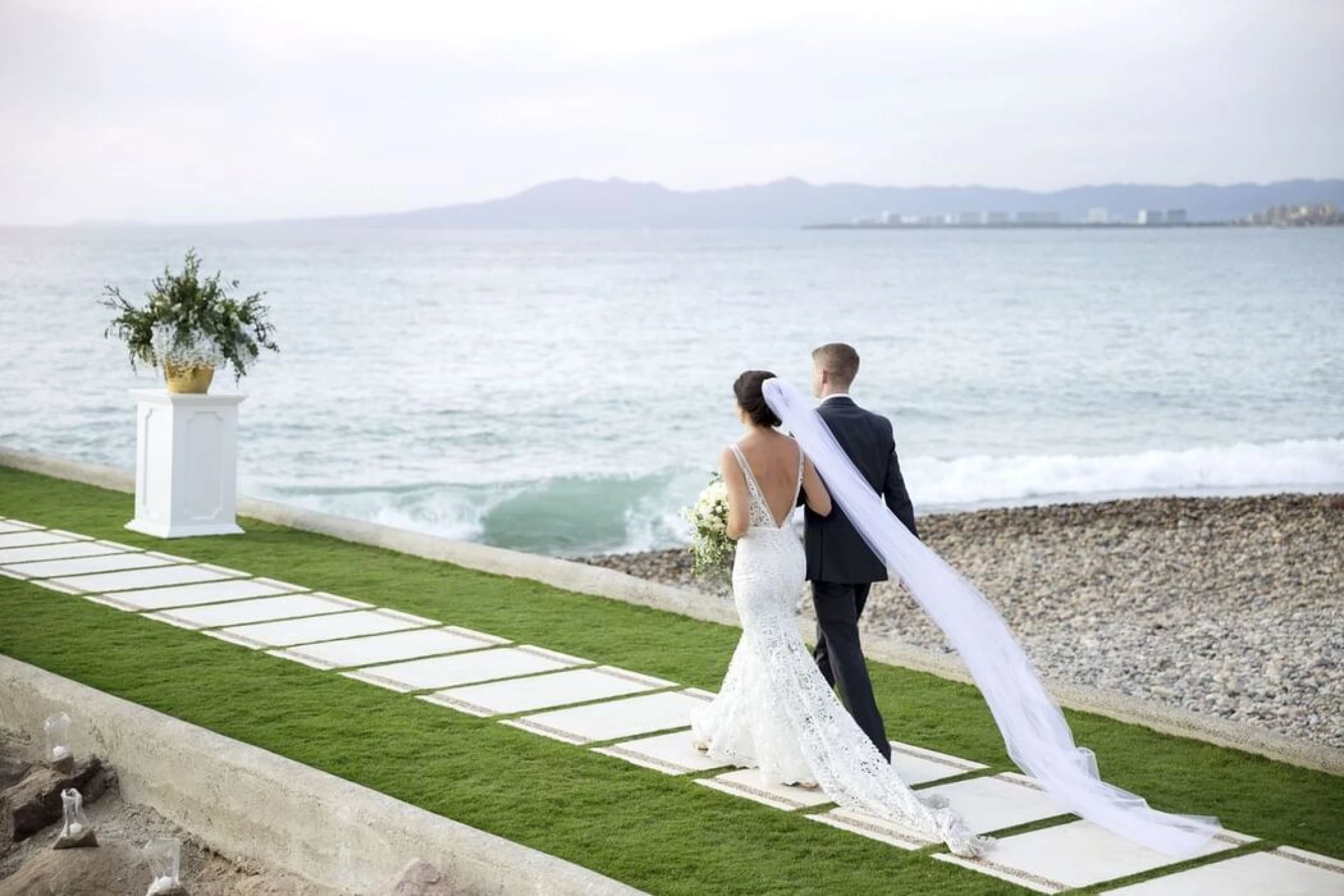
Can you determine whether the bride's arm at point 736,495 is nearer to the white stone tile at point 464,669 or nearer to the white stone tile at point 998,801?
the white stone tile at point 998,801

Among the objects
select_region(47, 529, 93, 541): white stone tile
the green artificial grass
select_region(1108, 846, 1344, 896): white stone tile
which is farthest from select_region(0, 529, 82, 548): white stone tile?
select_region(1108, 846, 1344, 896): white stone tile

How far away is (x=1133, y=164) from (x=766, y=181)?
1530 centimetres

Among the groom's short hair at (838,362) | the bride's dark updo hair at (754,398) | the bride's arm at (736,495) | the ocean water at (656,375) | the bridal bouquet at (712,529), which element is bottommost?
the ocean water at (656,375)

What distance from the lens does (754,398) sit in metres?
6.20

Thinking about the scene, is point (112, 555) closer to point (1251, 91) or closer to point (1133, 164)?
point (1251, 91)

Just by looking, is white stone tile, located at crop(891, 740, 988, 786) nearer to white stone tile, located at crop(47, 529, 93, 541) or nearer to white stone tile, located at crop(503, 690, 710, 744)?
white stone tile, located at crop(503, 690, 710, 744)

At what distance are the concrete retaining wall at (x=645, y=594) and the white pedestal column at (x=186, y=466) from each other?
71 centimetres

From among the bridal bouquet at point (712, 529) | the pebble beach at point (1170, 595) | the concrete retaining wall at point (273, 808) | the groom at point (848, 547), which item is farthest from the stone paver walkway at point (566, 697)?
the pebble beach at point (1170, 595)

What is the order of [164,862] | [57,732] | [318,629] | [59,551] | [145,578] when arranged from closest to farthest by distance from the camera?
[164,862]
[57,732]
[318,629]
[145,578]
[59,551]

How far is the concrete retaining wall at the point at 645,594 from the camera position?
7008mm

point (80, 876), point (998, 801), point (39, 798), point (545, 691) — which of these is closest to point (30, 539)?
point (39, 798)

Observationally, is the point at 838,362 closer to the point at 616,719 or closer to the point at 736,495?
the point at 736,495

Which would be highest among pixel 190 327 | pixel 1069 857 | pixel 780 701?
pixel 190 327

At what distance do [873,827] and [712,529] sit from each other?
1377mm
